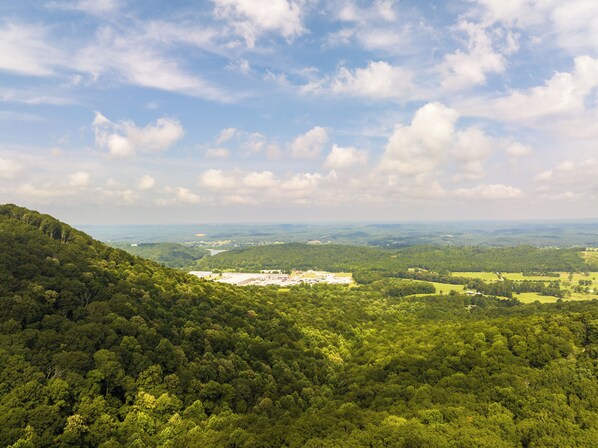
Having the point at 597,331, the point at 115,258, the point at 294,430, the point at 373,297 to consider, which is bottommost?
the point at 373,297

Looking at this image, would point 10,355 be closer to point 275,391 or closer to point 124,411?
point 124,411

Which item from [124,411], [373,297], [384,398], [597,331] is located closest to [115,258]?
[124,411]

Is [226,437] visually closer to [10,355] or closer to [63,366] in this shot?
[63,366]

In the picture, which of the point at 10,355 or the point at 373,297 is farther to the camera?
the point at 373,297

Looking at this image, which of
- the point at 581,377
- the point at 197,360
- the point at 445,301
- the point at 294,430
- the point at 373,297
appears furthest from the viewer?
the point at 373,297

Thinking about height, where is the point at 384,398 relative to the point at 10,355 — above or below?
below

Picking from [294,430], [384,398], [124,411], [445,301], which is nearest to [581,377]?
[384,398]

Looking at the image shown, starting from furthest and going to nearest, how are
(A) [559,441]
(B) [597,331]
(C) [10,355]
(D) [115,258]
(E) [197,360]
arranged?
(D) [115,258], (B) [597,331], (E) [197,360], (C) [10,355], (A) [559,441]
